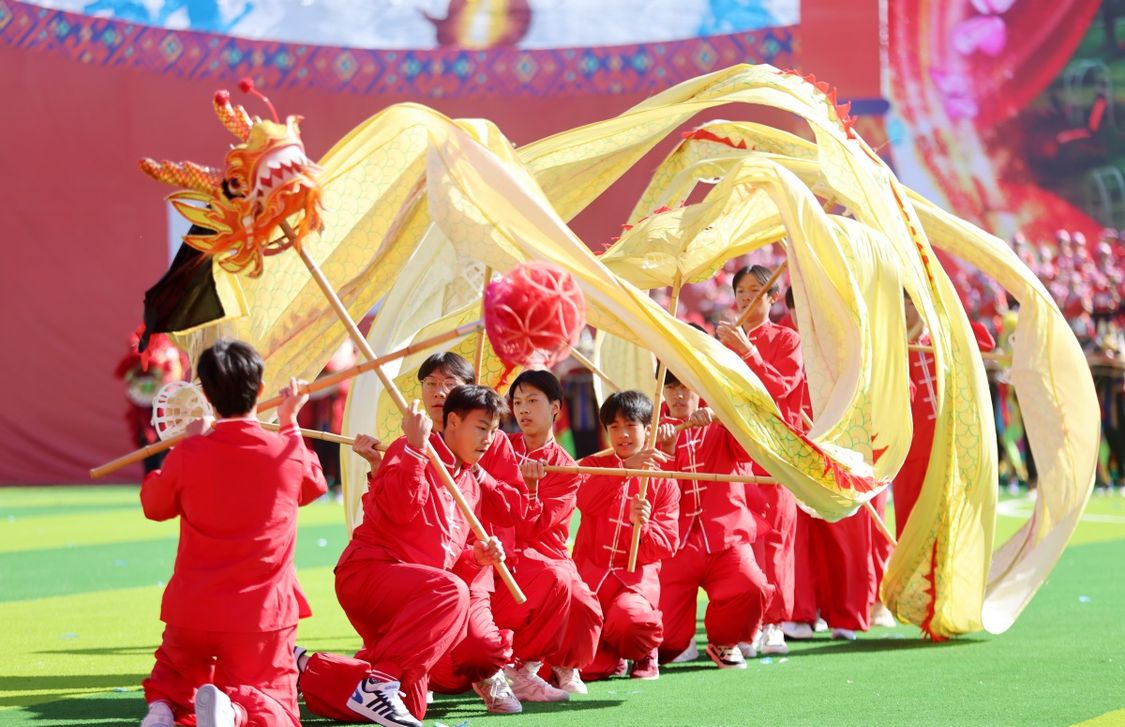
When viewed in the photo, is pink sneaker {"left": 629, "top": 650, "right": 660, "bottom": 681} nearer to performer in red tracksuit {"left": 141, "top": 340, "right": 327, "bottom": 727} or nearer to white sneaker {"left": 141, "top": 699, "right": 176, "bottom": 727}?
performer in red tracksuit {"left": 141, "top": 340, "right": 327, "bottom": 727}

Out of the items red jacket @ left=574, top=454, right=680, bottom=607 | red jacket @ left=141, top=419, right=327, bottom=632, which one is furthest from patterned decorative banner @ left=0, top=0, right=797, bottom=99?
red jacket @ left=141, top=419, right=327, bottom=632

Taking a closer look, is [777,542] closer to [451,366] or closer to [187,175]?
[451,366]

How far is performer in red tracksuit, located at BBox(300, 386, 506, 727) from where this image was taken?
4.35m

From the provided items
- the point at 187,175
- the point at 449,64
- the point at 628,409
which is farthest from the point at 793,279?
the point at 449,64

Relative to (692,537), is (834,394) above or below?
above

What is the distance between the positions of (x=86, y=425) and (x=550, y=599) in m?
13.2

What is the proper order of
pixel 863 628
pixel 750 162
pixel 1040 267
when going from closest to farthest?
pixel 750 162
pixel 863 628
pixel 1040 267

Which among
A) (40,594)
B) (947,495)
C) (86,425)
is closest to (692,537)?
(947,495)

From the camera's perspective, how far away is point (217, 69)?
57.6 ft

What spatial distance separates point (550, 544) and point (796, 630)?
1769 millimetres

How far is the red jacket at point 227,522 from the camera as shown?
379 centimetres

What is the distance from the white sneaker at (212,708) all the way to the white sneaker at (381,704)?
64 centimetres

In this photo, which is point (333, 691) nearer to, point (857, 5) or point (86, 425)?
point (86, 425)

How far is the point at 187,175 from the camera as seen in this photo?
4.15 m
